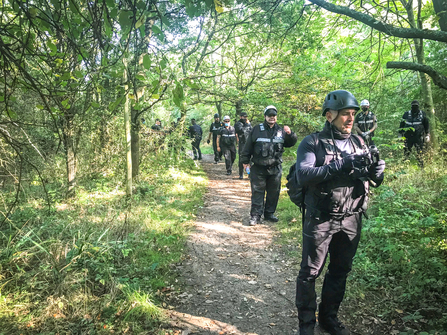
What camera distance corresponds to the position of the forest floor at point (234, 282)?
10.3ft

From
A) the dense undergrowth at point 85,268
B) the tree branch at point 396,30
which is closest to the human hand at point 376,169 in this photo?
the tree branch at point 396,30

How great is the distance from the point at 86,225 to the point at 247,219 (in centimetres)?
327

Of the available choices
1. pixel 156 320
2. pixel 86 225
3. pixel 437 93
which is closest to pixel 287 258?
pixel 156 320

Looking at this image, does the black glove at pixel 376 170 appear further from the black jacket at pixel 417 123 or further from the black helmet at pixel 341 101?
the black jacket at pixel 417 123

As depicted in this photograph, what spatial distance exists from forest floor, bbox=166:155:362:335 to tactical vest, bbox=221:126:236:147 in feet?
16.5

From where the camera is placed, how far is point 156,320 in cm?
307

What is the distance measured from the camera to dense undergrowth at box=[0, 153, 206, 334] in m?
2.98

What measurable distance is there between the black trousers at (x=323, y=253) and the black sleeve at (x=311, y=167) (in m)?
0.36

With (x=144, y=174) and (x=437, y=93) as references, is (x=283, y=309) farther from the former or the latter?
(x=437, y=93)

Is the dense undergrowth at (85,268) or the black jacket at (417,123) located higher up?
the black jacket at (417,123)

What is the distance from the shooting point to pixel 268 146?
18.9 feet

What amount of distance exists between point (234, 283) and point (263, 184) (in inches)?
99.0

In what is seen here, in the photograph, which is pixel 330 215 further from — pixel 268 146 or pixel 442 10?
pixel 268 146

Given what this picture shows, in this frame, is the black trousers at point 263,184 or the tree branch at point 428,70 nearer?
the tree branch at point 428,70
